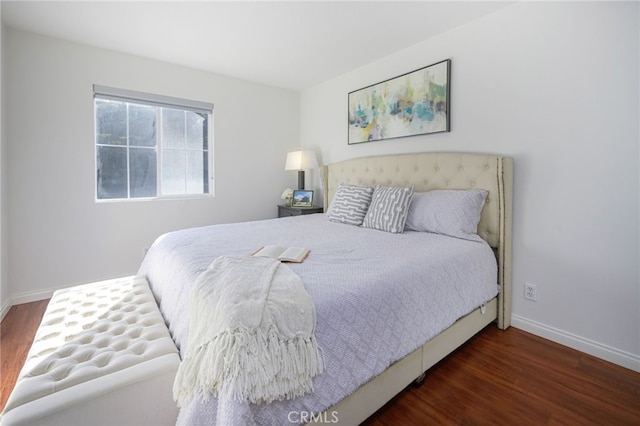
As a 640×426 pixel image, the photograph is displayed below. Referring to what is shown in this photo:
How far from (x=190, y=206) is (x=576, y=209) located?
11.3 ft

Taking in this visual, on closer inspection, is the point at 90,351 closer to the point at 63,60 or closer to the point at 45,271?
the point at 45,271

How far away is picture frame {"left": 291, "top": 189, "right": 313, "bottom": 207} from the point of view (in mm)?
3814

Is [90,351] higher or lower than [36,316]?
higher

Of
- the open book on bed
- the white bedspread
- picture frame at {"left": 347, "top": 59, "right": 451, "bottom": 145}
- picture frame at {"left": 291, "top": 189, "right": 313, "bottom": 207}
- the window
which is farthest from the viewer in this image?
picture frame at {"left": 291, "top": 189, "right": 313, "bottom": 207}

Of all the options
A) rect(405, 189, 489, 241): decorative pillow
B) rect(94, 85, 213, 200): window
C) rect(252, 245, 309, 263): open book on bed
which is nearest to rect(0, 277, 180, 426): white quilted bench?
rect(252, 245, 309, 263): open book on bed

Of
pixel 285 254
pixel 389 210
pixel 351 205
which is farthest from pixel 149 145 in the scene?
pixel 389 210

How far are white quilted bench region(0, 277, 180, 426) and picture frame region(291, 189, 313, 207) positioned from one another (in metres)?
2.51

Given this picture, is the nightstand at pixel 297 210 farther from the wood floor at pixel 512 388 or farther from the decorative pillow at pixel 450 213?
the wood floor at pixel 512 388

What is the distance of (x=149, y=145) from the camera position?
127 inches

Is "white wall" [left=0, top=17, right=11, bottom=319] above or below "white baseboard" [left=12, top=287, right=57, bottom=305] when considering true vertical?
above

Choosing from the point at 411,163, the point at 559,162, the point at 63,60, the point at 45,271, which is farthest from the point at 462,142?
the point at 45,271

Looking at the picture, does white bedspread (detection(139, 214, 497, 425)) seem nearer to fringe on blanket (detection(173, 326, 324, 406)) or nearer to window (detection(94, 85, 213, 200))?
fringe on blanket (detection(173, 326, 324, 406))

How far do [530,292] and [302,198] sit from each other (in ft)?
8.36

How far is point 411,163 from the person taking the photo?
8.94 ft
